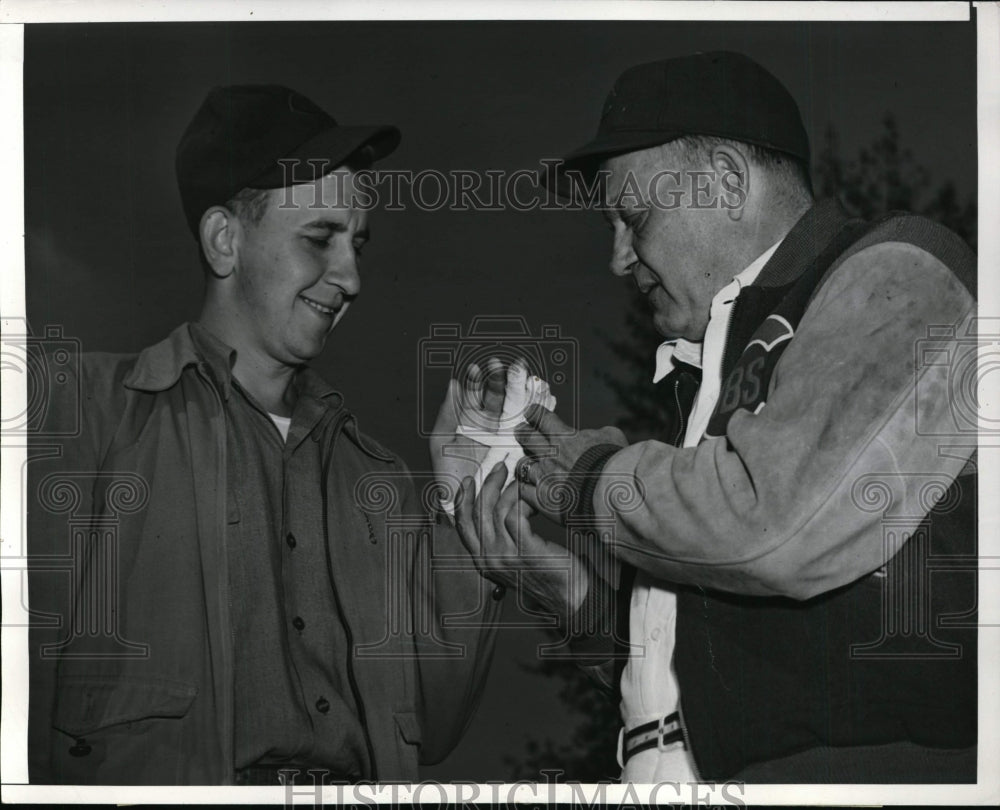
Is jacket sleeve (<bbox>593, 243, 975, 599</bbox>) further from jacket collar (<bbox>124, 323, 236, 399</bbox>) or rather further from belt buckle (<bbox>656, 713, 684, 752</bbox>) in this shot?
jacket collar (<bbox>124, 323, 236, 399</bbox>)

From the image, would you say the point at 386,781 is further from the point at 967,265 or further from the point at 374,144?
the point at 967,265

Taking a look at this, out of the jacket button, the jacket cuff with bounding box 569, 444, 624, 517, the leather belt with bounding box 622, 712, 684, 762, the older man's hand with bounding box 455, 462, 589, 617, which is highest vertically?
the jacket cuff with bounding box 569, 444, 624, 517

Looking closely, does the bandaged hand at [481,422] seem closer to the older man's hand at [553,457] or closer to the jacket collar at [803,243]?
the older man's hand at [553,457]

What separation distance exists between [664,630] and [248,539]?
1.37 meters

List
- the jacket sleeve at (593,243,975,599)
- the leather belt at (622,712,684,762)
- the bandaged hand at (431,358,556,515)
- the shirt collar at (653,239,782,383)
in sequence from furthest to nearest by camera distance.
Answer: the bandaged hand at (431,358,556,515), the shirt collar at (653,239,782,383), the leather belt at (622,712,684,762), the jacket sleeve at (593,243,975,599)

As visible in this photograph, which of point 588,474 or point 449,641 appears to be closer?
point 588,474

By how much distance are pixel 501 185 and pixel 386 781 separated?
201 cm

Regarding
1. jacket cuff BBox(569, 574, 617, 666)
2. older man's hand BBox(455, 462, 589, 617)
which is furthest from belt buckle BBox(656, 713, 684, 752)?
older man's hand BBox(455, 462, 589, 617)

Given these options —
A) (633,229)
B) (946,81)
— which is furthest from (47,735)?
(946,81)

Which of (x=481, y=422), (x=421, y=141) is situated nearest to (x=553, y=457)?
(x=481, y=422)

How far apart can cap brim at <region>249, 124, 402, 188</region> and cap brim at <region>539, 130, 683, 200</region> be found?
1.81ft

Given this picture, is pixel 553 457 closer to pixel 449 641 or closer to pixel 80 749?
pixel 449 641

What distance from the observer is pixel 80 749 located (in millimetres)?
4746

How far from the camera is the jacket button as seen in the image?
4.73 m
